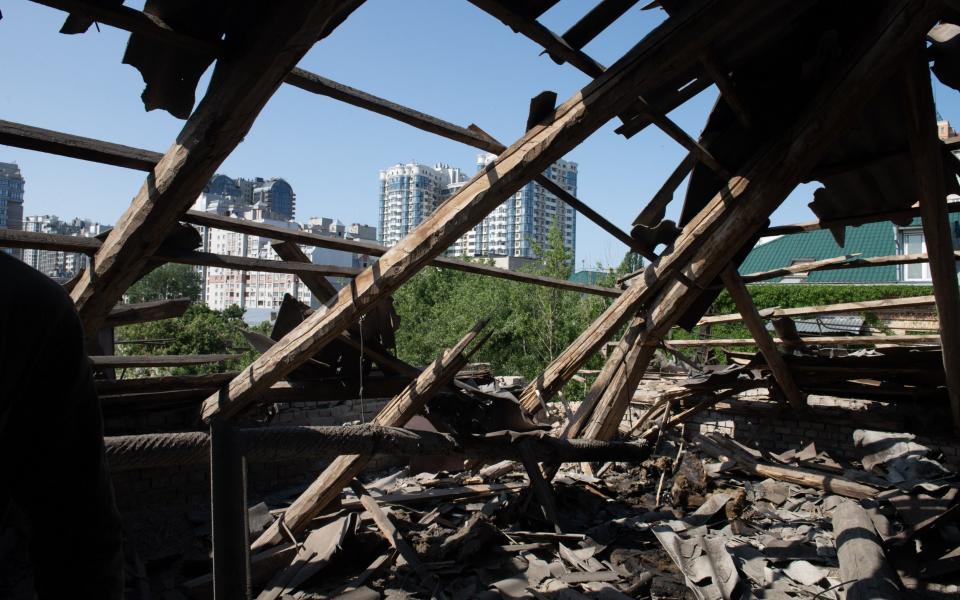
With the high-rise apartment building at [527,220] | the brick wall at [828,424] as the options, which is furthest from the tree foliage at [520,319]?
the high-rise apartment building at [527,220]

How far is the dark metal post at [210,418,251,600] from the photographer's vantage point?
1.40m

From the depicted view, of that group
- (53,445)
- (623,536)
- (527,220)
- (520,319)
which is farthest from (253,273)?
(53,445)

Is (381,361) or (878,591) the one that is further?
(381,361)

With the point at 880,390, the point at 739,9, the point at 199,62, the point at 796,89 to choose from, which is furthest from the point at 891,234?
the point at 199,62

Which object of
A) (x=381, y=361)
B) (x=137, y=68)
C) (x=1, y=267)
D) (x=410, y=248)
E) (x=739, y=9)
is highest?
(x=739, y=9)

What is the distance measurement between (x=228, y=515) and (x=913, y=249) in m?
22.8

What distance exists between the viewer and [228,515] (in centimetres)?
142

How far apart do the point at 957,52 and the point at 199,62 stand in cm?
413

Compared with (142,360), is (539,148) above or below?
above

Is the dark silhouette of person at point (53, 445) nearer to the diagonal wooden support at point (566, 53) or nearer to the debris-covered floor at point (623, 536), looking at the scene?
the diagonal wooden support at point (566, 53)

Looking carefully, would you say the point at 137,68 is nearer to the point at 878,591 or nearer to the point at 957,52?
the point at 957,52

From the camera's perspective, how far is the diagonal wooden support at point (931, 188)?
3789 mm

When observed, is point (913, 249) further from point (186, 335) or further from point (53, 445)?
point (186, 335)

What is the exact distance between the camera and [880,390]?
22.8 ft
